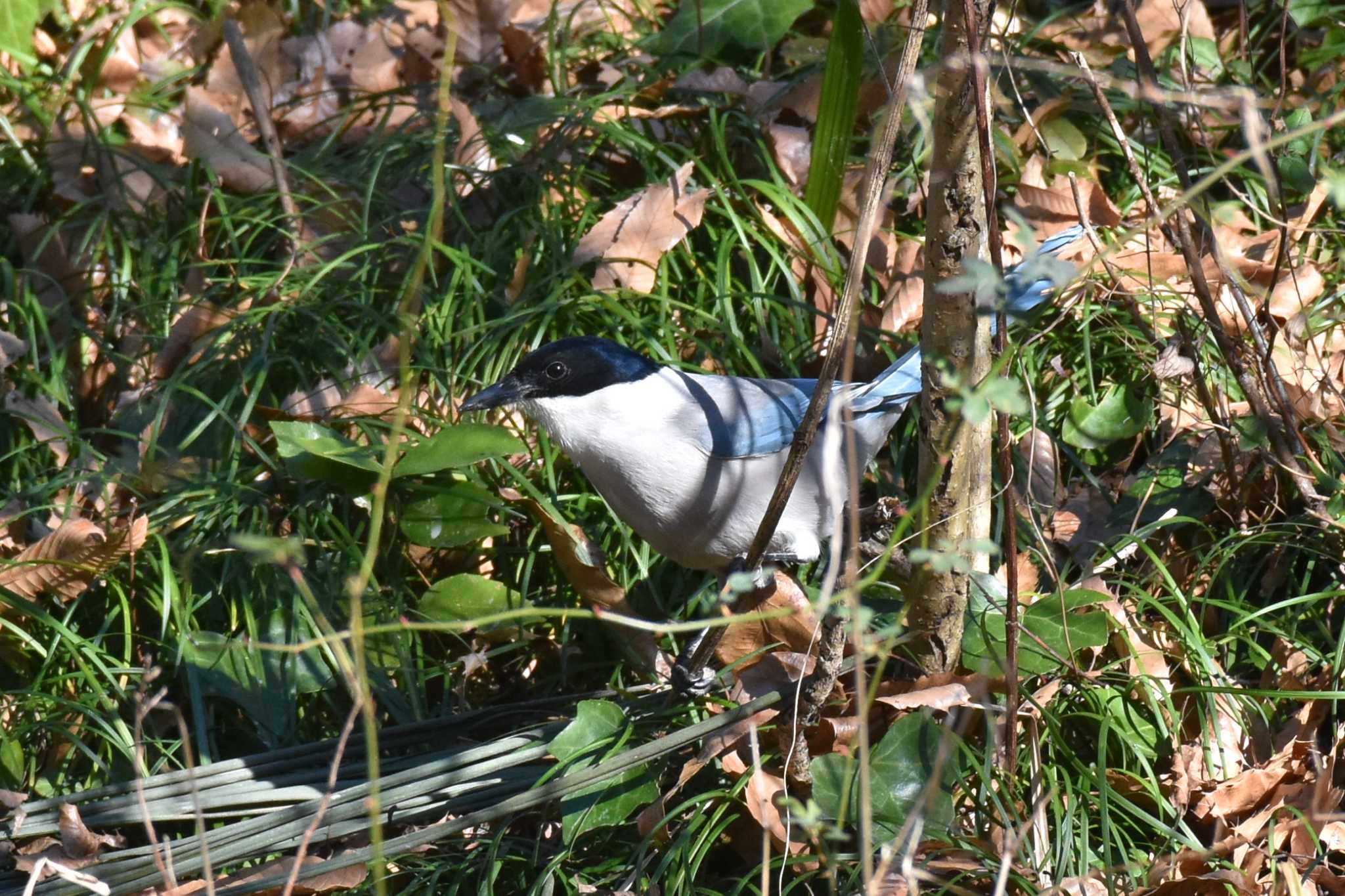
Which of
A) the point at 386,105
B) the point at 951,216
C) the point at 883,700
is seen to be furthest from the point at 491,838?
the point at 386,105

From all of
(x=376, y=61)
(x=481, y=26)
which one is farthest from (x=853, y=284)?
(x=376, y=61)

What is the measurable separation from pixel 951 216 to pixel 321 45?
3274mm

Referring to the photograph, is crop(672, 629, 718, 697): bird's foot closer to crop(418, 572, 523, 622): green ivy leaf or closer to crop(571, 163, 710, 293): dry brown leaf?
crop(418, 572, 523, 622): green ivy leaf

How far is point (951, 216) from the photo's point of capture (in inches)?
87.1

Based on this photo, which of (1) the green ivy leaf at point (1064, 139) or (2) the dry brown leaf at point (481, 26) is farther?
(2) the dry brown leaf at point (481, 26)

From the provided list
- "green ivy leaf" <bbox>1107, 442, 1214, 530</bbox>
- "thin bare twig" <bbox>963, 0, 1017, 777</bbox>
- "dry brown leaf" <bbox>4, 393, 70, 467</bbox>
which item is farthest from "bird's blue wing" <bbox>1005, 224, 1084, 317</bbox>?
"dry brown leaf" <bbox>4, 393, 70, 467</bbox>

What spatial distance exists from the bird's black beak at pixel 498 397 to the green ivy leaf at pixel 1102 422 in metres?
1.32

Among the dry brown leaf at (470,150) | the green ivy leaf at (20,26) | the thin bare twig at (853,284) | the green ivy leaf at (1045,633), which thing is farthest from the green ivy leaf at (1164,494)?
the green ivy leaf at (20,26)

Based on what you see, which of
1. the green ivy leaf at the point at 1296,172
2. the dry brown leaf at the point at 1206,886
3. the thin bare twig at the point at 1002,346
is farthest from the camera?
the green ivy leaf at the point at 1296,172

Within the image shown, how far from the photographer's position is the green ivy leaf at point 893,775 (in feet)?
7.79

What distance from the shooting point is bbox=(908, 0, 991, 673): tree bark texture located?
7.01 ft

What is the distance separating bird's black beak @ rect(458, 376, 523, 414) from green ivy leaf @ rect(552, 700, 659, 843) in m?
0.74

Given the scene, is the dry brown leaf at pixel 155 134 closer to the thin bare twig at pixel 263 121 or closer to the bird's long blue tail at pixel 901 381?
the thin bare twig at pixel 263 121

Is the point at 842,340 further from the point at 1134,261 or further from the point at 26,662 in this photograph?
the point at 26,662
